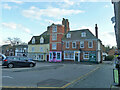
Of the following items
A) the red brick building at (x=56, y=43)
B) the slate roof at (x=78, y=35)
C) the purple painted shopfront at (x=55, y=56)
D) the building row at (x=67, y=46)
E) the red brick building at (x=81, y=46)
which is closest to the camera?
the red brick building at (x=81, y=46)

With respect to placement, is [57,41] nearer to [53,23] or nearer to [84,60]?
[53,23]

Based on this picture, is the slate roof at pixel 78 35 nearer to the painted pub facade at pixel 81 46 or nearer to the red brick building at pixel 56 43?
the painted pub facade at pixel 81 46

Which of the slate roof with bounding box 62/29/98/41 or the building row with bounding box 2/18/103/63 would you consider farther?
the slate roof with bounding box 62/29/98/41

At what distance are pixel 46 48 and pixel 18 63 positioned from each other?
69.2ft

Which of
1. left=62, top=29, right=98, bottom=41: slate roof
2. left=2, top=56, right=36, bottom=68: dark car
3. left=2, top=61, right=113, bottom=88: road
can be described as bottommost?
left=2, top=61, right=113, bottom=88: road

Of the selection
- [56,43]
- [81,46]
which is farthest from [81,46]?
[56,43]

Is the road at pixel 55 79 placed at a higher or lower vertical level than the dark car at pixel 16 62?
lower

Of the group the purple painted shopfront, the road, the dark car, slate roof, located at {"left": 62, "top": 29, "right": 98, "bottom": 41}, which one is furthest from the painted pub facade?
the road

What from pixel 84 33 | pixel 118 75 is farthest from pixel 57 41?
pixel 118 75

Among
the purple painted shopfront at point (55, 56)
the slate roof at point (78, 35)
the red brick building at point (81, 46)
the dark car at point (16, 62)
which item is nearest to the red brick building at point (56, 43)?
the purple painted shopfront at point (55, 56)

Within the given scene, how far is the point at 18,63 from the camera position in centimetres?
1658

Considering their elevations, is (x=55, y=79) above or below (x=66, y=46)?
below

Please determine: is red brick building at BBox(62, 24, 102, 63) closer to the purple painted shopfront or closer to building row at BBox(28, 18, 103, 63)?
building row at BBox(28, 18, 103, 63)

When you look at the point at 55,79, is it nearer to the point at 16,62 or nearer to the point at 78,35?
the point at 16,62
